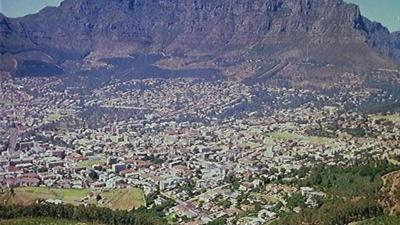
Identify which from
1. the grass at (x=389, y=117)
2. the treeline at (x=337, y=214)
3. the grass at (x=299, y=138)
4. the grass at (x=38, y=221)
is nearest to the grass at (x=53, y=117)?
the grass at (x=299, y=138)

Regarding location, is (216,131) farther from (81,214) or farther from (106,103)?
(81,214)

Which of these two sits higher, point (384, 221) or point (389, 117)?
point (389, 117)

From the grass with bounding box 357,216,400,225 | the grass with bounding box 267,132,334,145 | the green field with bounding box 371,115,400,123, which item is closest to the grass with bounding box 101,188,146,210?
the grass with bounding box 357,216,400,225

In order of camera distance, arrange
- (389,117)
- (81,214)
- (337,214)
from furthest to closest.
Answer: (389,117), (81,214), (337,214)

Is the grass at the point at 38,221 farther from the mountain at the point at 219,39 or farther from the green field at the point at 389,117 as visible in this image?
the mountain at the point at 219,39

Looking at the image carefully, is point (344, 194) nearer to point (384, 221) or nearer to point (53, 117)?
point (384, 221)

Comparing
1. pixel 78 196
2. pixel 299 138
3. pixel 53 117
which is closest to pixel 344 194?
pixel 78 196

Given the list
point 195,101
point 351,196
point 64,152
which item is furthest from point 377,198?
point 195,101
